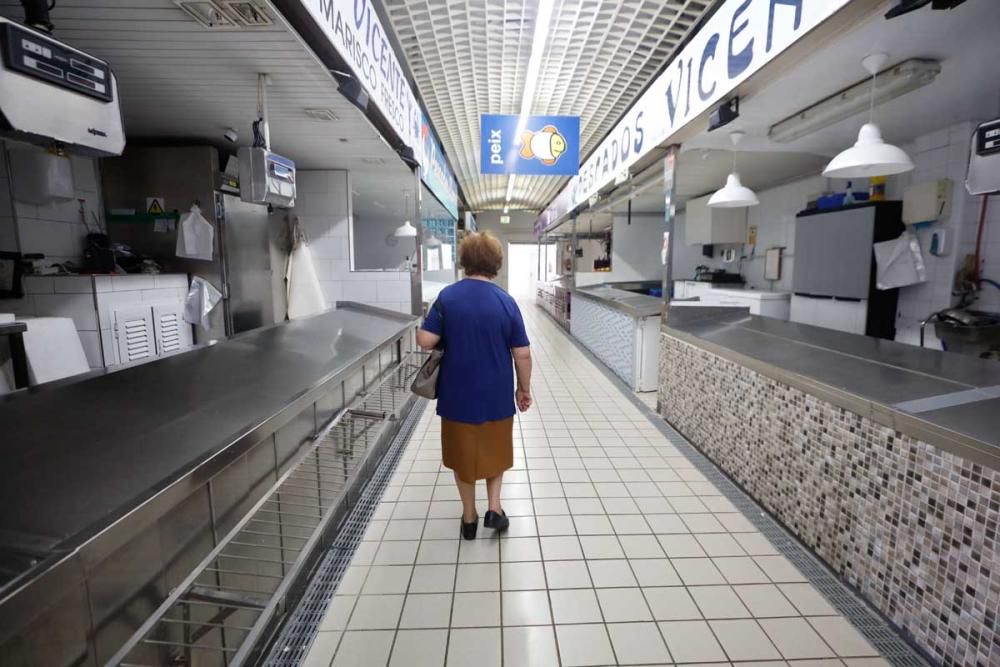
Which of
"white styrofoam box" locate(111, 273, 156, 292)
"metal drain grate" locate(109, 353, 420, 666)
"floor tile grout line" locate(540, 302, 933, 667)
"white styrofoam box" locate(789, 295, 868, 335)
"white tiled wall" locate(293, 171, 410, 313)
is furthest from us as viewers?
"white tiled wall" locate(293, 171, 410, 313)

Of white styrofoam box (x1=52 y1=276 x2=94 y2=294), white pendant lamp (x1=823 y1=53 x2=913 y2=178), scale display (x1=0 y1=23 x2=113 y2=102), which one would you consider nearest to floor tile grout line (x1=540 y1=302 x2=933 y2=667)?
white pendant lamp (x1=823 y1=53 x2=913 y2=178)

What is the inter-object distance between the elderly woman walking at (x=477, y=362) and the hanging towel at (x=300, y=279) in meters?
3.21

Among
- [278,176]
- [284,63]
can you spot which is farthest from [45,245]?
[284,63]

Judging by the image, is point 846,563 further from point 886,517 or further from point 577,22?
point 577,22

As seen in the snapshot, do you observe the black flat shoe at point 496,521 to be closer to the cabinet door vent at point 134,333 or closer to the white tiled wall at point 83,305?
the cabinet door vent at point 134,333

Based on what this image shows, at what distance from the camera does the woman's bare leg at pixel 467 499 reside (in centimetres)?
227

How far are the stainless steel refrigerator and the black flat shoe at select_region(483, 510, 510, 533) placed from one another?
311 centimetres

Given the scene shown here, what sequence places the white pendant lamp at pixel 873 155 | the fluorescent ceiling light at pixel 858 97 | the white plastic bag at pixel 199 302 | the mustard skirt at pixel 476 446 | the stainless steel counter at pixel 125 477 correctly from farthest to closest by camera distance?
the white plastic bag at pixel 199 302 < the fluorescent ceiling light at pixel 858 97 < the white pendant lamp at pixel 873 155 < the mustard skirt at pixel 476 446 < the stainless steel counter at pixel 125 477

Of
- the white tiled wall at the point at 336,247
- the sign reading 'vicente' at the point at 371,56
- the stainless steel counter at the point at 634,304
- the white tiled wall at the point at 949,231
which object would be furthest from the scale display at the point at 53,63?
the white tiled wall at the point at 949,231

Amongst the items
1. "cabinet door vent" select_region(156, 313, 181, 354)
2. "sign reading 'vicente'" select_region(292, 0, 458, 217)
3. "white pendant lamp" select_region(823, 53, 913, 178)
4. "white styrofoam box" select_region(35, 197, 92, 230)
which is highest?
"sign reading 'vicente'" select_region(292, 0, 458, 217)

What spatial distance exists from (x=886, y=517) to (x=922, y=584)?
21 centimetres

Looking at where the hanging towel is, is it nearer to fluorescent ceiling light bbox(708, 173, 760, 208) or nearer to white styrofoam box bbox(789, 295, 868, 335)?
fluorescent ceiling light bbox(708, 173, 760, 208)

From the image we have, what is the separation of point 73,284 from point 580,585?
11.1ft

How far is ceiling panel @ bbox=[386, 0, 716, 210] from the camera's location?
383cm
